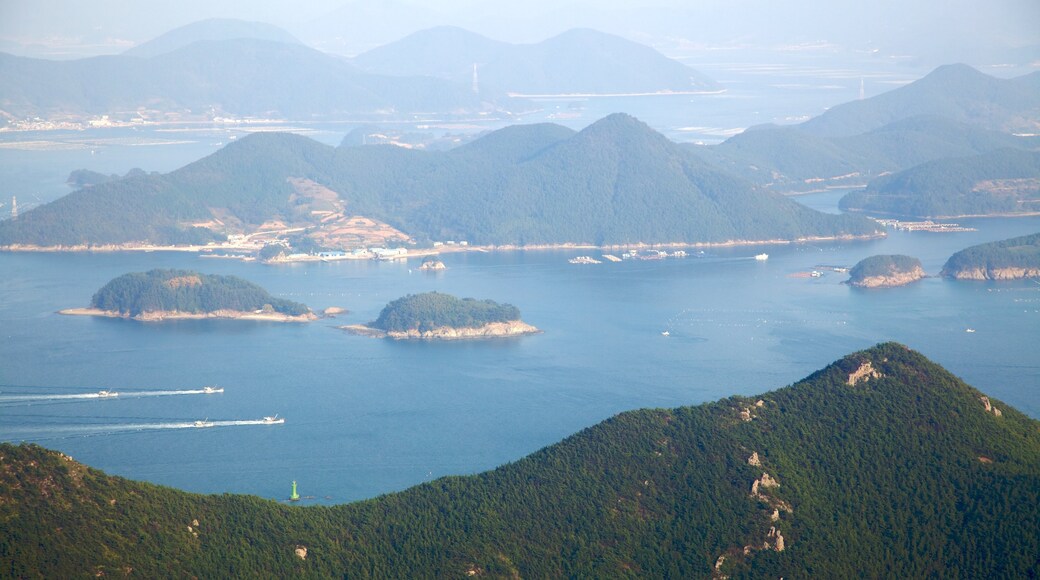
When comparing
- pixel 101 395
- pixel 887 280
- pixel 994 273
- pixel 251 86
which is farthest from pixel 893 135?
pixel 101 395

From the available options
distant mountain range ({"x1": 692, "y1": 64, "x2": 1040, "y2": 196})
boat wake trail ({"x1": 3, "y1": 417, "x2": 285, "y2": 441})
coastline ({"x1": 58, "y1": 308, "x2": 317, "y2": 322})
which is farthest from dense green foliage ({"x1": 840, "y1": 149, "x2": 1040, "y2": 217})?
boat wake trail ({"x1": 3, "y1": 417, "x2": 285, "y2": 441})

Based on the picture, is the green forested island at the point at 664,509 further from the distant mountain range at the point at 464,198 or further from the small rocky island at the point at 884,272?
the distant mountain range at the point at 464,198

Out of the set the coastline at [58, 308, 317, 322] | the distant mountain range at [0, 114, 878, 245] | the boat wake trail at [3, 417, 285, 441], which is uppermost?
the distant mountain range at [0, 114, 878, 245]

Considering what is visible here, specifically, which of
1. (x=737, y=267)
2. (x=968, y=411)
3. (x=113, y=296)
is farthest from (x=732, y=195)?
(x=968, y=411)

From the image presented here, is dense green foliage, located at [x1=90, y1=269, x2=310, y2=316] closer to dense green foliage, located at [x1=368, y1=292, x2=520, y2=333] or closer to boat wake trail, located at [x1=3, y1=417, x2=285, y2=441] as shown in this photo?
dense green foliage, located at [x1=368, y1=292, x2=520, y2=333]

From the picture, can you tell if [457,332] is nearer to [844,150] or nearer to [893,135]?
[844,150]
